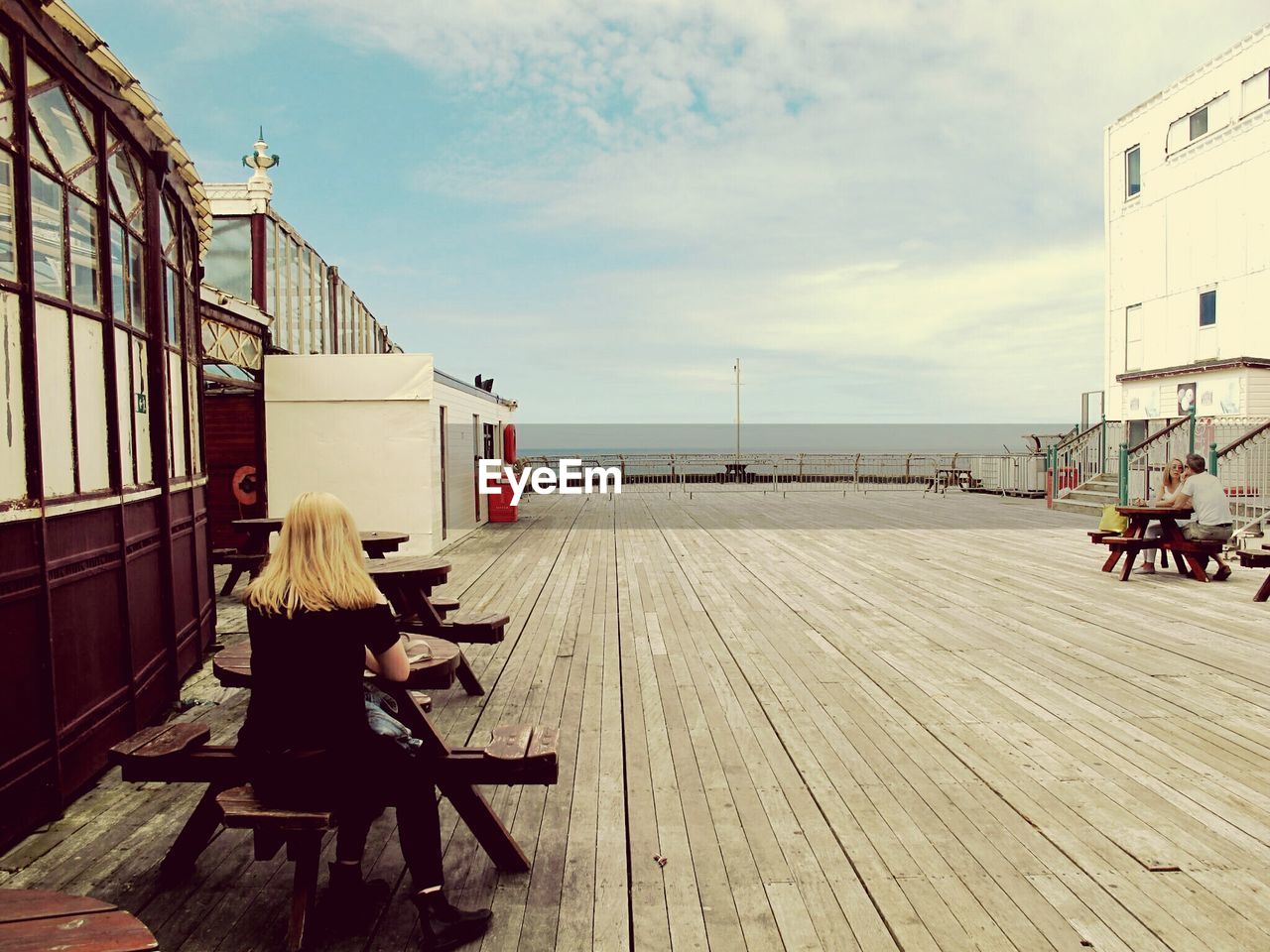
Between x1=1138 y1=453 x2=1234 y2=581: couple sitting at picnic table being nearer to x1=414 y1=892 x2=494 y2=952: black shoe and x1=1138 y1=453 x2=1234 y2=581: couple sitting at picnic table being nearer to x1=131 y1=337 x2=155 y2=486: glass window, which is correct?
x1=414 y1=892 x2=494 y2=952: black shoe

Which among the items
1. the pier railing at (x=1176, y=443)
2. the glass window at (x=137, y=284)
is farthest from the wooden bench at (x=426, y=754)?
the pier railing at (x=1176, y=443)

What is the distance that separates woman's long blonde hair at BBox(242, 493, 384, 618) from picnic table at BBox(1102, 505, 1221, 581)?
380 inches

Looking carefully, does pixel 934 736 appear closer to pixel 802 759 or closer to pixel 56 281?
pixel 802 759

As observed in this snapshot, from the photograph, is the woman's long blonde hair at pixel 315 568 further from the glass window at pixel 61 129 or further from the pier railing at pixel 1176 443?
the pier railing at pixel 1176 443

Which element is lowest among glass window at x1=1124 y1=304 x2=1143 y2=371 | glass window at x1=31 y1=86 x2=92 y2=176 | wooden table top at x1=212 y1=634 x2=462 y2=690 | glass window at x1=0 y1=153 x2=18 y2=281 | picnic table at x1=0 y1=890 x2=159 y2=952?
picnic table at x1=0 y1=890 x2=159 y2=952

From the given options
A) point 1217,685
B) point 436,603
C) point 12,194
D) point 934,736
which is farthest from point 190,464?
point 1217,685

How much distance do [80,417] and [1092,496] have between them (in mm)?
20681

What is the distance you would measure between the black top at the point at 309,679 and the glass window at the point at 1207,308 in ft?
76.5

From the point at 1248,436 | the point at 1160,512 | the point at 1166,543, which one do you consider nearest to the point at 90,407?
the point at 1160,512

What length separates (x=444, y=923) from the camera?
2.90 meters

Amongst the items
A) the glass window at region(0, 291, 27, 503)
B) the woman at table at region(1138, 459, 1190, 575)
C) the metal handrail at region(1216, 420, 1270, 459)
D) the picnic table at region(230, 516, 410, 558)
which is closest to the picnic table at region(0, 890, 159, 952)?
the glass window at region(0, 291, 27, 503)

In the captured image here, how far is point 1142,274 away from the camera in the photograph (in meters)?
23.0

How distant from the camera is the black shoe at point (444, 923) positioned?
279 centimetres

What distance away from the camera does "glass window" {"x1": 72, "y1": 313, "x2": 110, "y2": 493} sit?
4.31m
